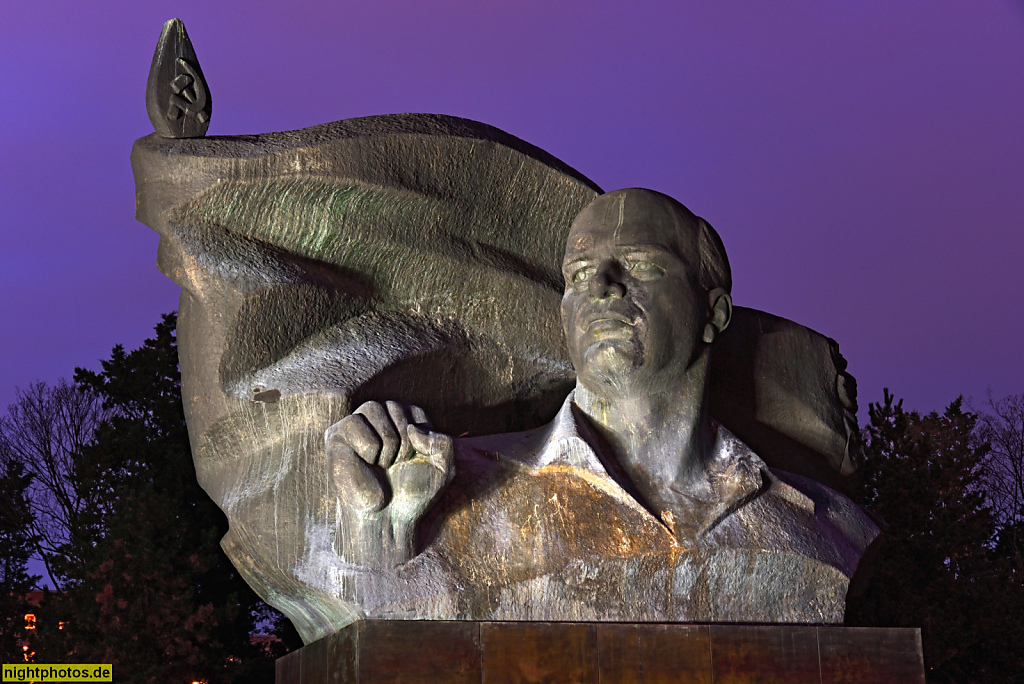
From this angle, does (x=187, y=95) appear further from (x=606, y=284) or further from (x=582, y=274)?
(x=606, y=284)

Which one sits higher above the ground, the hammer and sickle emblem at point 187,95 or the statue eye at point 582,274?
the hammer and sickle emblem at point 187,95

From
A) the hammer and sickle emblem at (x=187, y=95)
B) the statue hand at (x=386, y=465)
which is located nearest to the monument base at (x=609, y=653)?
the statue hand at (x=386, y=465)

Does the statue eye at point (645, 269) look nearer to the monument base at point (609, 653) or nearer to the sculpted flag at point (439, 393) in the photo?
the sculpted flag at point (439, 393)

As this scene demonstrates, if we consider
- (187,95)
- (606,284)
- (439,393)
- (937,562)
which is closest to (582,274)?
(606,284)

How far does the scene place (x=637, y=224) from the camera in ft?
12.2

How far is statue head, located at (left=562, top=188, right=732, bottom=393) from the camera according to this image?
3605 mm

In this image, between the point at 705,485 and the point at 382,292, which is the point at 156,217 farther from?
the point at 705,485

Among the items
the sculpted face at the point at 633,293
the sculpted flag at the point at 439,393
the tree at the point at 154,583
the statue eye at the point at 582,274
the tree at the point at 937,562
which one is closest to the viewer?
the sculpted flag at the point at 439,393

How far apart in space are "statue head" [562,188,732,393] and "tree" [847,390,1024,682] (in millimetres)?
9719

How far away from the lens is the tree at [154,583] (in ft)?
35.4

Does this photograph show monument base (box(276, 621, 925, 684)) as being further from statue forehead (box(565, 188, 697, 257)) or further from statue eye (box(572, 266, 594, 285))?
statue forehead (box(565, 188, 697, 257))

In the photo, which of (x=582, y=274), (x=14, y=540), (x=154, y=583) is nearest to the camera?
(x=582, y=274)

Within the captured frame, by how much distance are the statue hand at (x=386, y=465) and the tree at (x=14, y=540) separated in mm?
12618

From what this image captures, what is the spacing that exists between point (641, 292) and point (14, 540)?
1406 centimetres
